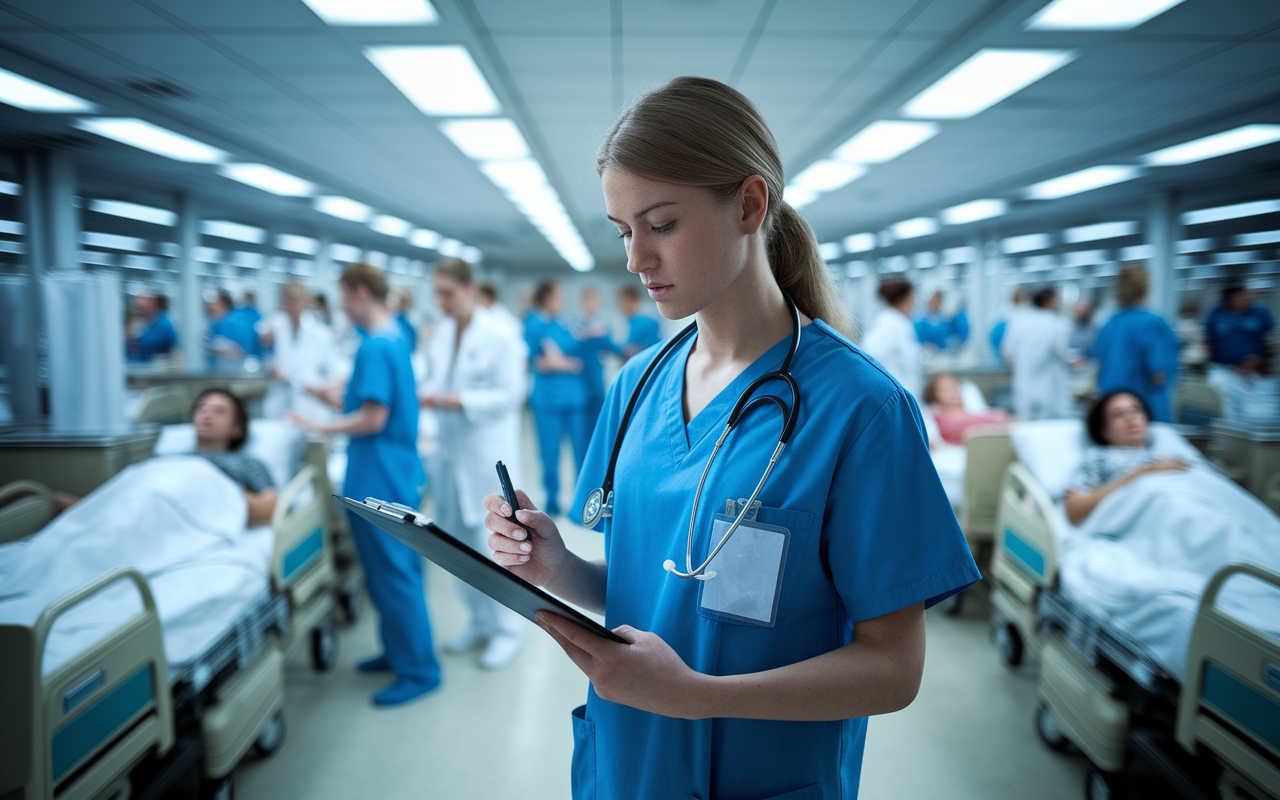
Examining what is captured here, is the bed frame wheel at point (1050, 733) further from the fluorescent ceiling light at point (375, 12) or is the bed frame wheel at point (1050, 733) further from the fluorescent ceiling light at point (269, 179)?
the fluorescent ceiling light at point (269, 179)

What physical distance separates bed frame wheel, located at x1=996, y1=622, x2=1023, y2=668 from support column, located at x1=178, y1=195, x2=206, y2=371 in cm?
685

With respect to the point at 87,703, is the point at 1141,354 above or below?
above

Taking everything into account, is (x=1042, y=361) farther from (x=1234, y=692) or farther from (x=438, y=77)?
(x=438, y=77)

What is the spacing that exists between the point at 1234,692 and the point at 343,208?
7994mm

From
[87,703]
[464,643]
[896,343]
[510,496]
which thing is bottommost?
[464,643]

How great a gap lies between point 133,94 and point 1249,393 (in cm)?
756

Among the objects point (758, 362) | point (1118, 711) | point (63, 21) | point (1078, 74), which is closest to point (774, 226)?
point (758, 362)

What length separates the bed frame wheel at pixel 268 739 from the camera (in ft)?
7.27

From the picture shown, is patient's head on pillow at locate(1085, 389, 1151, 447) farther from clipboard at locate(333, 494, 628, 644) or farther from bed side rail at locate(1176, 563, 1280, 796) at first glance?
clipboard at locate(333, 494, 628, 644)

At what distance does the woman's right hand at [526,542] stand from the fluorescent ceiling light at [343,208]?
6632mm

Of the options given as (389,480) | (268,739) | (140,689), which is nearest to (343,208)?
(389,480)

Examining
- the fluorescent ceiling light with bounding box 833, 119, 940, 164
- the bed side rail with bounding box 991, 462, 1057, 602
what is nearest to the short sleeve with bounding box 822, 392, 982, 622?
the bed side rail with bounding box 991, 462, 1057, 602

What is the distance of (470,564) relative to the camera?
73 cm

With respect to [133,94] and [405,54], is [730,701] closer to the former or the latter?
[405,54]
